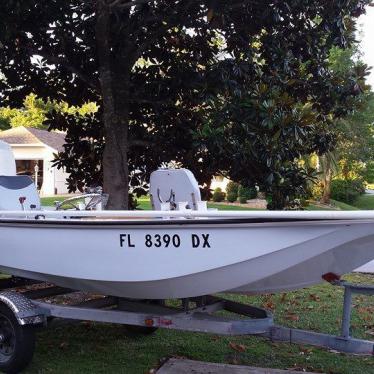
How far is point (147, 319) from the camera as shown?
490 centimetres

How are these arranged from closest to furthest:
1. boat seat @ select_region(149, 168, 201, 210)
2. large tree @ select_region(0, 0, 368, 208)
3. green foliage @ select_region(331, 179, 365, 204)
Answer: boat seat @ select_region(149, 168, 201, 210)
large tree @ select_region(0, 0, 368, 208)
green foliage @ select_region(331, 179, 365, 204)

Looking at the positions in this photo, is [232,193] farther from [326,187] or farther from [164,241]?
[164,241]

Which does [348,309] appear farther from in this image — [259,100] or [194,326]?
[259,100]

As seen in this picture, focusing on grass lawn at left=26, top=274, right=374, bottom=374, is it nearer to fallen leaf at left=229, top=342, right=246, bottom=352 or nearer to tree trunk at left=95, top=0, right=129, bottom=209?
fallen leaf at left=229, top=342, right=246, bottom=352

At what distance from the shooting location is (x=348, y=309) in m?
4.52

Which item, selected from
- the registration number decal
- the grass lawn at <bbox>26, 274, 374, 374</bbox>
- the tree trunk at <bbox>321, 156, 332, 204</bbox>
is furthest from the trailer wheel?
the tree trunk at <bbox>321, 156, 332, 204</bbox>

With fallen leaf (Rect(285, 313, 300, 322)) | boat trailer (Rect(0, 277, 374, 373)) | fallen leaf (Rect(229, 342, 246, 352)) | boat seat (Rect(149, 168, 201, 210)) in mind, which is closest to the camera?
boat trailer (Rect(0, 277, 374, 373))

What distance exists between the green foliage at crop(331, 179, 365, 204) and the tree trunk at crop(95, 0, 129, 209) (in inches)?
1105

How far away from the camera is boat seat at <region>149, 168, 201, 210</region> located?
18.1 feet

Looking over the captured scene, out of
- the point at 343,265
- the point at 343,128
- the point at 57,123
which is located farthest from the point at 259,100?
the point at 343,128

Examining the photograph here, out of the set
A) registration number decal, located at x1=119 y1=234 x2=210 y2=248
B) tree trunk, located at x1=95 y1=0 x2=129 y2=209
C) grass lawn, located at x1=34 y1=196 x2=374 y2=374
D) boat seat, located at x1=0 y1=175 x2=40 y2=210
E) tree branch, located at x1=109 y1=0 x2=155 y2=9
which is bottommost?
grass lawn, located at x1=34 y1=196 x2=374 y2=374

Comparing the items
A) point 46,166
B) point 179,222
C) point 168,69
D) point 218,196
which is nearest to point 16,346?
point 179,222

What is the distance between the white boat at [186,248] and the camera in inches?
163

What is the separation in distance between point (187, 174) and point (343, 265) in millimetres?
1729
